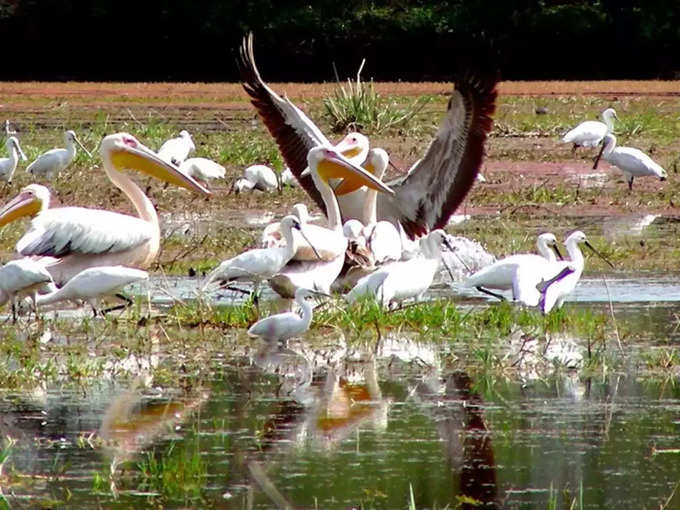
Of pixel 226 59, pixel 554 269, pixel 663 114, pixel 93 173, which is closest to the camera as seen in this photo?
pixel 554 269

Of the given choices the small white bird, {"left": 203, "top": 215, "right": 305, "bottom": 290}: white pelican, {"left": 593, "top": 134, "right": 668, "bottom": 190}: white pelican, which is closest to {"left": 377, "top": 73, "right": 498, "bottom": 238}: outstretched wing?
{"left": 203, "top": 215, "right": 305, "bottom": 290}: white pelican

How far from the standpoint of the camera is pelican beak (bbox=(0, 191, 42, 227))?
8.98 meters

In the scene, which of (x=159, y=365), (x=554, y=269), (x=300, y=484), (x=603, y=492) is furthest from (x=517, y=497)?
(x=554, y=269)

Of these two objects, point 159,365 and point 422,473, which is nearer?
point 422,473

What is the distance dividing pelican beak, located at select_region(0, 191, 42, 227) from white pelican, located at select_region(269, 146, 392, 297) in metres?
1.51

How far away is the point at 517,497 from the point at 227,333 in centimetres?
300

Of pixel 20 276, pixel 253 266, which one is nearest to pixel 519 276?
pixel 253 266

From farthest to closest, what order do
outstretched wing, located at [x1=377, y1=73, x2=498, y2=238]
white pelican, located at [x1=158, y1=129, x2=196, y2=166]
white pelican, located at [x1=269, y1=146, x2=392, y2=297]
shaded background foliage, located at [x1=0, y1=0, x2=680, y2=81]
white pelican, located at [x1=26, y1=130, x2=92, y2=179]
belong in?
shaded background foliage, located at [x1=0, y1=0, x2=680, y2=81]
white pelican, located at [x1=158, y1=129, x2=196, y2=166]
white pelican, located at [x1=26, y1=130, x2=92, y2=179]
outstretched wing, located at [x1=377, y1=73, x2=498, y2=238]
white pelican, located at [x1=269, y1=146, x2=392, y2=297]

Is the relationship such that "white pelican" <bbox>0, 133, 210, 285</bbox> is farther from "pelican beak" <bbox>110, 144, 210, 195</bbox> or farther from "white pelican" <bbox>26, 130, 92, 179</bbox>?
"white pelican" <bbox>26, 130, 92, 179</bbox>

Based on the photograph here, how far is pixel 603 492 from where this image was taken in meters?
4.77

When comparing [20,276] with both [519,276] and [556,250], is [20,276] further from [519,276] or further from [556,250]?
[556,250]

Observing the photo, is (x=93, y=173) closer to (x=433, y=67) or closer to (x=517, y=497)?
(x=517, y=497)

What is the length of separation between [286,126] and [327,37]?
2162 centimetres

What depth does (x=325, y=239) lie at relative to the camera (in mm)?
8680
